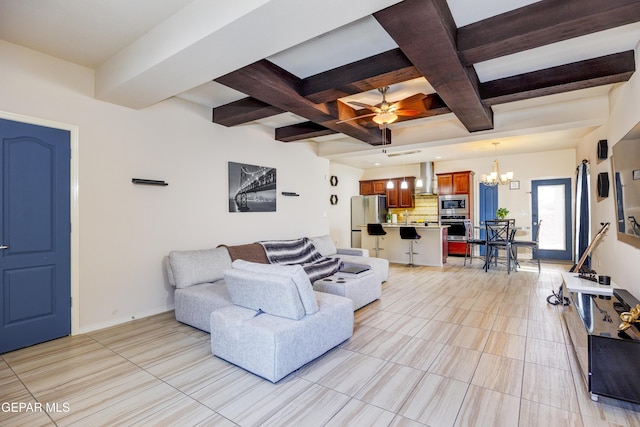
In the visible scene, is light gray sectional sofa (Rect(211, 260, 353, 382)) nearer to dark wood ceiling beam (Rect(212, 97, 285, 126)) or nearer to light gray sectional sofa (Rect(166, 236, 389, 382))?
light gray sectional sofa (Rect(166, 236, 389, 382))

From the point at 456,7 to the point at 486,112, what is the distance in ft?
6.93

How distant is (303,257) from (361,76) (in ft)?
10.1

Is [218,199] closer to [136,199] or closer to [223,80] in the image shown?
[136,199]

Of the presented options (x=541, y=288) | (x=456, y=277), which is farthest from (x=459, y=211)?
(x=541, y=288)

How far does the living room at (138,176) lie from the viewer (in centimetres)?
306

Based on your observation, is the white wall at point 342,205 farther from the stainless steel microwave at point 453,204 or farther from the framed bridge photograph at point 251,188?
the framed bridge photograph at point 251,188

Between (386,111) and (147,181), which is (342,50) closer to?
(386,111)

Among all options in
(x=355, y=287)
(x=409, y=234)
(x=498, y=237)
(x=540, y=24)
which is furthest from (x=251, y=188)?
(x=498, y=237)

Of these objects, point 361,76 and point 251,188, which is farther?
point 251,188

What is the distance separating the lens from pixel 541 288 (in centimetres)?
499

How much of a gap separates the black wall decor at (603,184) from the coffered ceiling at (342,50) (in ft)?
2.49

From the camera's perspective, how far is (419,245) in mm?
7191

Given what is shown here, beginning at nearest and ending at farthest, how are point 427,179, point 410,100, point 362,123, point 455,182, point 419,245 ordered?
A: 1. point 410,100
2. point 362,123
3. point 419,245
4. point 455,182
5. point 427,179

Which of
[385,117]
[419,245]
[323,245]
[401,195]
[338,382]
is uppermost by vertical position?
[385,117]
